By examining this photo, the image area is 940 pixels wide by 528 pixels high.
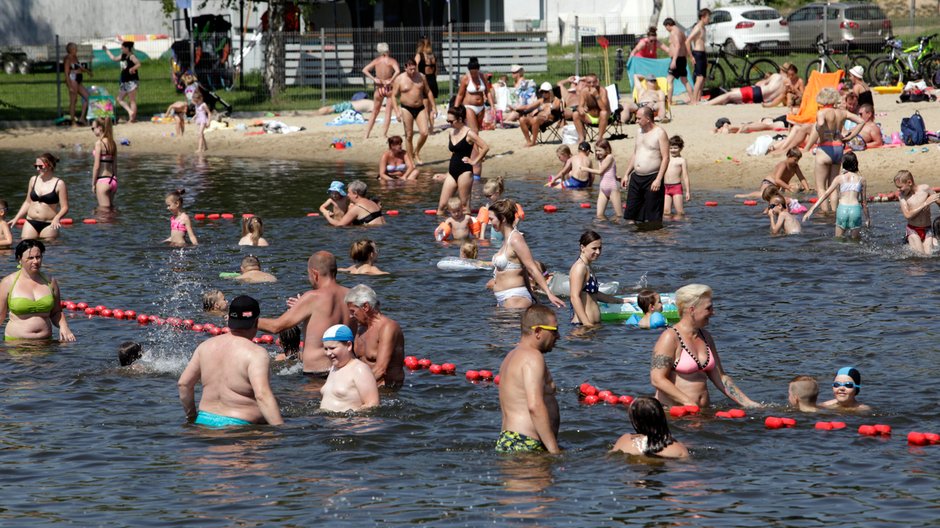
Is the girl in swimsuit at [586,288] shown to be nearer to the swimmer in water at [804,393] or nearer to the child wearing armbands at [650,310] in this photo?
the child wearing armbands at [650,310]

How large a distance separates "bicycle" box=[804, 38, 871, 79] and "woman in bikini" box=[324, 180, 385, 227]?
1282 centimetres

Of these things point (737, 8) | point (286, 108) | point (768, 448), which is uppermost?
→ point (737, 8)

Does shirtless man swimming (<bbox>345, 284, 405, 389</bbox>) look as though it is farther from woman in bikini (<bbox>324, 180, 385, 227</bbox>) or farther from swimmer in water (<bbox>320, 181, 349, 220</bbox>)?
woman in bikini (<bbox>324, 180, 385, 227</bbox>)

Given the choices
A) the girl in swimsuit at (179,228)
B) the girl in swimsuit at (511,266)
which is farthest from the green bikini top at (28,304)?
the girl in swimsuit at (179,228)

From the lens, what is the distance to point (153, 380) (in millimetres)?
12461

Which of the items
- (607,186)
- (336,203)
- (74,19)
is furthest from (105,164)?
(74,19)

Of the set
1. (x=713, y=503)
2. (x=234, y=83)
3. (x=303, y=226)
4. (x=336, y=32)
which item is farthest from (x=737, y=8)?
(x=713, y=503)

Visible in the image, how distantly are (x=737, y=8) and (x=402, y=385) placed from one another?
105ft

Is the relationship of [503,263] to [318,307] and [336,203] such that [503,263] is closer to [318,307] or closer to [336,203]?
[318,307]

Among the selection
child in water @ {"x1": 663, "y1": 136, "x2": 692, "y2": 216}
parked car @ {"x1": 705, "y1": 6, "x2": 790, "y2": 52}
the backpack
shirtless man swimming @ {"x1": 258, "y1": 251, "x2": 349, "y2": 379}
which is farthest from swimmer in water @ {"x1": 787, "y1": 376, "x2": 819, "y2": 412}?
parked car @ {"x1": 705, "y1": 6, "x2": 790, "y2": 52}

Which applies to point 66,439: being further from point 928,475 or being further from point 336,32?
point 336,32

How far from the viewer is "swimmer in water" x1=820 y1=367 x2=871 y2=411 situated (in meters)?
10.9

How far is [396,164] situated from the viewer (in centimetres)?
2509

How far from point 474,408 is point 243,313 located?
259 centimetres
